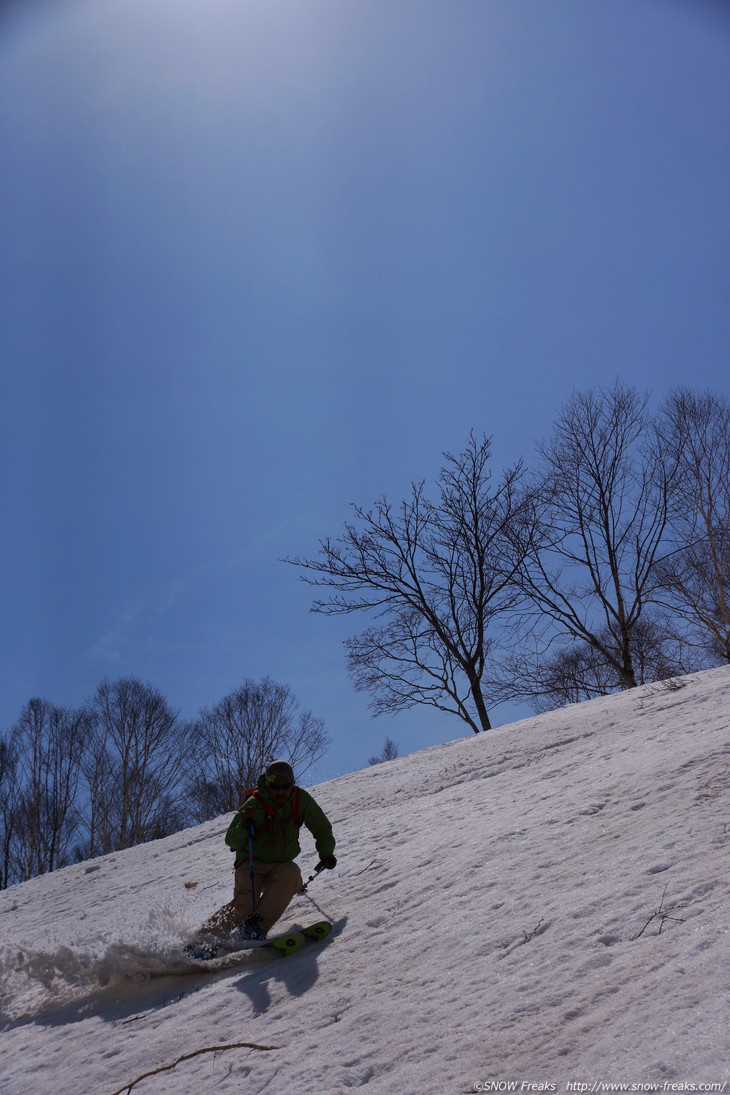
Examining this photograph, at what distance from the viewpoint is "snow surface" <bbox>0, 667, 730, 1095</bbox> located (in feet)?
9.08

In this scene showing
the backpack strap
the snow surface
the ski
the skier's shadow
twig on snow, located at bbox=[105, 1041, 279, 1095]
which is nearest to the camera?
the snow surface

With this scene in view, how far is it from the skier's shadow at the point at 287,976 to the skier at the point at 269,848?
57cm

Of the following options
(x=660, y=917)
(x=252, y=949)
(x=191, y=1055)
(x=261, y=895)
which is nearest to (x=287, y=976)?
(x=252, y=949)

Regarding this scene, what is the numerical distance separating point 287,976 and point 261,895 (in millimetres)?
1137

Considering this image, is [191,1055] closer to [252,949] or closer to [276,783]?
[252,949]

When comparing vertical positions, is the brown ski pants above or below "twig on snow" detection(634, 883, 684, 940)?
above

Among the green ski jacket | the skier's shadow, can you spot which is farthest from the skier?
the skier's shadow

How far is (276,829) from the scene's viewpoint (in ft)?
18.5

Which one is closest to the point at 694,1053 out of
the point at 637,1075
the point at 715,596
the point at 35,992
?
the point at 637,1075

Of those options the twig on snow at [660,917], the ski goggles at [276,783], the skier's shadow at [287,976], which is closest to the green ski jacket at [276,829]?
the ski goggles at [276,783]

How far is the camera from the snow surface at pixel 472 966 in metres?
2.77

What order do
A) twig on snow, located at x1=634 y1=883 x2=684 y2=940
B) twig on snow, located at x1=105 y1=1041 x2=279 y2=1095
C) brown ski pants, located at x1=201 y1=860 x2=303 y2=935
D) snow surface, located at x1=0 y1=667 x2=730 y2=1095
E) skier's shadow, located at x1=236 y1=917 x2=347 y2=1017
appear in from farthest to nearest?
brown ski pants, located at x1=201 y1=860 x2=303 y2=935
skier's shadow, located at x1=236 y1=917 x2=347 y2=1017
twig on snow, located at x1=105 y1=1041 x2=279 y2=1095
twig on snow, located at x1=634 y1=883 x2=684 y2=940
snow surface, located at x1=0 y1=667 x2=730 y2=1095

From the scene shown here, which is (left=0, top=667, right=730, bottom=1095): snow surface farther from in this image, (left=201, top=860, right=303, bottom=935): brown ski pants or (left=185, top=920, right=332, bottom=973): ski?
(left=201, top=860, right=303, bottom=935): brown ski pants

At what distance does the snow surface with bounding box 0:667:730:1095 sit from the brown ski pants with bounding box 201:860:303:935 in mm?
256
